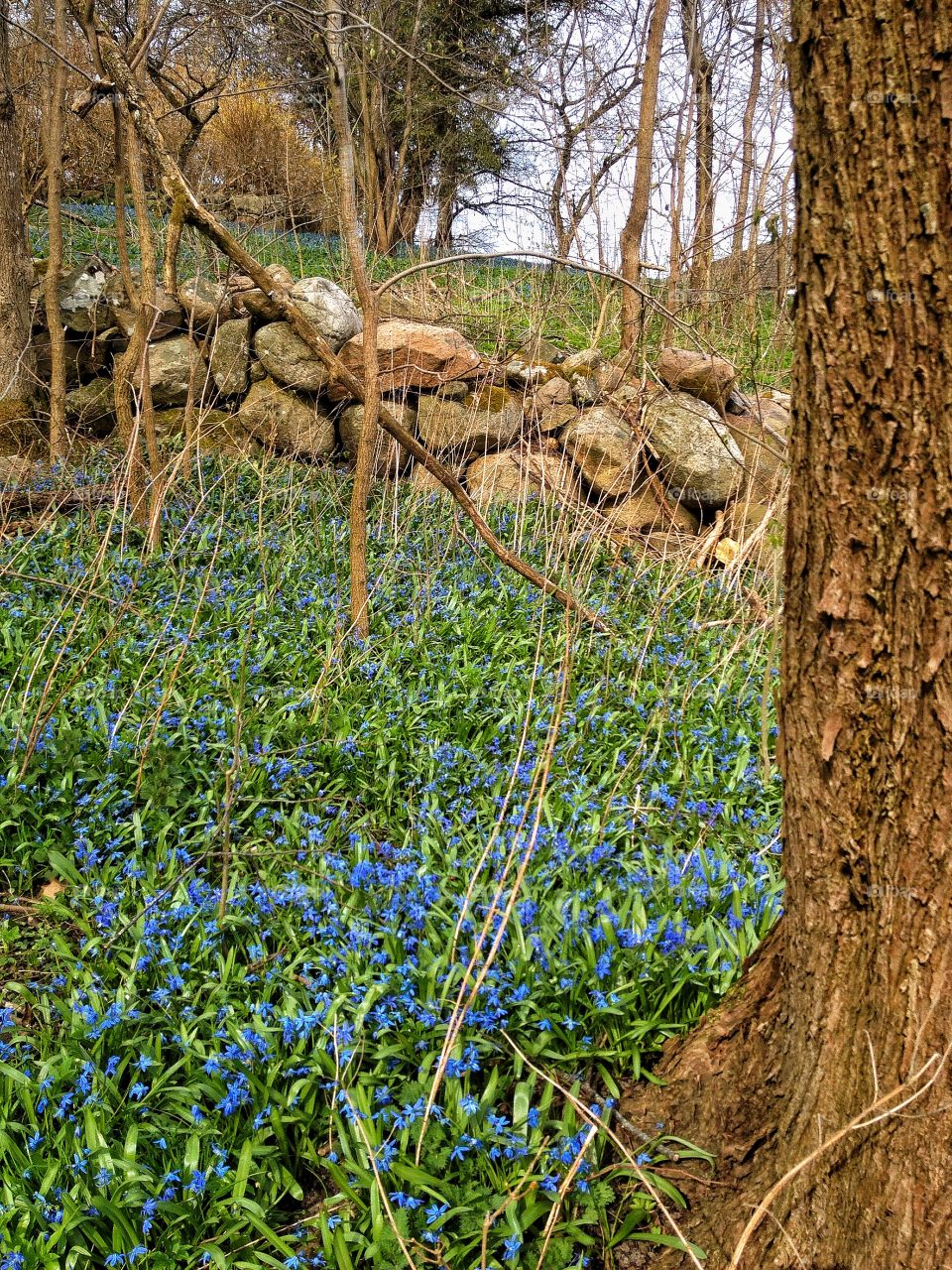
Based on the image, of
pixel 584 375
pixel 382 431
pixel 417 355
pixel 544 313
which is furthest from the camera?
pixel 584 375

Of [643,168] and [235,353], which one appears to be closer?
[643,168]

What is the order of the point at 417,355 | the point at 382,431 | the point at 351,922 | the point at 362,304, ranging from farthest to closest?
1. the point at 417,355
2. the point at 382,431
3. the point at 362,304
4. the point at 351,922

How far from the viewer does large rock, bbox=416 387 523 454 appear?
688cm

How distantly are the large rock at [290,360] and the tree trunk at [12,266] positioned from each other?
5.32 ft

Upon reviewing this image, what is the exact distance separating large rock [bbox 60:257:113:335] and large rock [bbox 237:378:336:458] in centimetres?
140

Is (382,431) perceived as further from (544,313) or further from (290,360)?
(544,313)

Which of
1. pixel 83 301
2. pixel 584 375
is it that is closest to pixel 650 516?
pixel 584 375

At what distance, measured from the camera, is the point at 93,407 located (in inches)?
282

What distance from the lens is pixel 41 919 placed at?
9.12ft

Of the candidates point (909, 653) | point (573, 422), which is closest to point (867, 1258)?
point (909, 653)

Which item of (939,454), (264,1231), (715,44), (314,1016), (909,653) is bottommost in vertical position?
(264,1231)

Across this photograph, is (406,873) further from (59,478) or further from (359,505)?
(59,478)

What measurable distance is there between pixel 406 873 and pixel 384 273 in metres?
10.1

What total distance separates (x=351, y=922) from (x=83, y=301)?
6.39m
